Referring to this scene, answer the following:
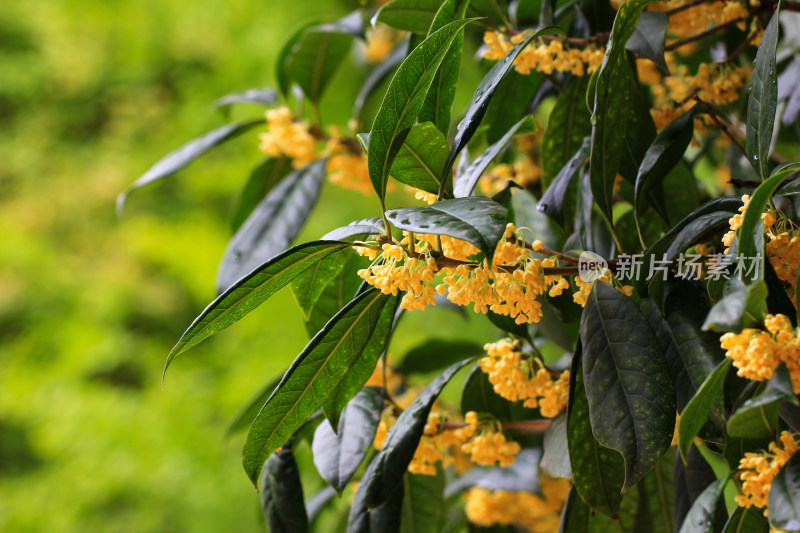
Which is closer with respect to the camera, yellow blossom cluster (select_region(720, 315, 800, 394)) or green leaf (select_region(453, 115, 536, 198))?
yellow blossom cluster (select_region(720, 315, 800, 394))

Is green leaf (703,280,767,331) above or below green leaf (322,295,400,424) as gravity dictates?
below

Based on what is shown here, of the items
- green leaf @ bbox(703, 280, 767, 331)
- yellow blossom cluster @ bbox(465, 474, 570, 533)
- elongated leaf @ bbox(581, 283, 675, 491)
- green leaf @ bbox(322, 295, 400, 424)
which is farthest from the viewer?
yellow blossom cluster @ bbox(465, 474, 570, 533)

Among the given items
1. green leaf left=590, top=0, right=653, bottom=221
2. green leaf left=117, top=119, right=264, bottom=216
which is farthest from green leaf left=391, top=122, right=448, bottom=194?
green leaf left=117, top=119, right=264, bottom=216

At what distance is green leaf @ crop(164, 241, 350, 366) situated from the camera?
43 centimetres

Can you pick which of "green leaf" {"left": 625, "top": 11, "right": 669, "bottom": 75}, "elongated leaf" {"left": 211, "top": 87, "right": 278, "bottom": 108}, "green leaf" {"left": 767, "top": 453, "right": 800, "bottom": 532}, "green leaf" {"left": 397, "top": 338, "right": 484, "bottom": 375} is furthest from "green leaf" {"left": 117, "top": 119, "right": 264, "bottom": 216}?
"green leaf" {"left": 767, "top": 453, "right": 800, "bottom": 532}

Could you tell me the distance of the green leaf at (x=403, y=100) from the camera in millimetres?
437

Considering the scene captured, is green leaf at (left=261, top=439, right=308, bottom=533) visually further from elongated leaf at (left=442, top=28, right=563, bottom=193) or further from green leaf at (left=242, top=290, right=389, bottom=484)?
elongated leaf at (left=442, top=28, right=563, bottom=193)

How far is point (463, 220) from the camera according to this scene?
375mm

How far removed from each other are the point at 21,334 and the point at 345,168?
2699 millimetres

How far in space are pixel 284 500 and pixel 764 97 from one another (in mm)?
545

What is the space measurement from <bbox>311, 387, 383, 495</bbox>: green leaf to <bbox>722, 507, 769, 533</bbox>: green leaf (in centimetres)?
31

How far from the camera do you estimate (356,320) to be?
505mm

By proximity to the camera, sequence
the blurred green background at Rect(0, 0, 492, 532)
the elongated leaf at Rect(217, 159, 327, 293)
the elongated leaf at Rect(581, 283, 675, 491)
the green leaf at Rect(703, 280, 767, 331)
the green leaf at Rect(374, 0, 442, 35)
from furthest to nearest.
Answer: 1. the blurred green background at Rect(0, 0, 492, 532)
2. the elongated leaf at Rect(217, 159, 327, 293)
3. the green leaf at Rect(374, 0, 442, 35)
4. the elongated leaf at Rect(581, 283, 675, 491)
5. the green leaf at Rect(703, 280, 767, 331)

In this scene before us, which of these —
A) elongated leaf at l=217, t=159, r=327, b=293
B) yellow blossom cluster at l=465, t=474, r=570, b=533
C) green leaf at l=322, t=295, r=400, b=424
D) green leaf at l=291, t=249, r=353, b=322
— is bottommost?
yellow blossom cluster at l=465, t=474, r=570, b=533
